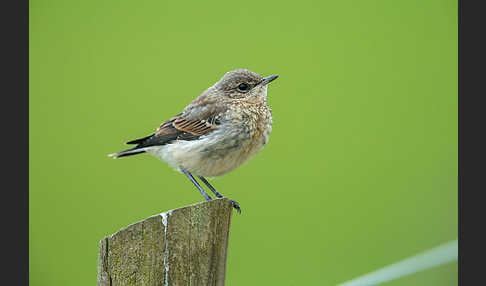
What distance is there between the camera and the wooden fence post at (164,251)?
96.6 inches

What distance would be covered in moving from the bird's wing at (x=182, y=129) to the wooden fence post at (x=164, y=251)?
1545mm

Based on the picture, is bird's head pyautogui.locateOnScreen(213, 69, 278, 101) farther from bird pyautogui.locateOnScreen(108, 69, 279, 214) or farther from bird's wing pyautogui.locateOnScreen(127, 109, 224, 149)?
bird's wing pyautogui.locateOnScreen(127, 109, 224, 149)

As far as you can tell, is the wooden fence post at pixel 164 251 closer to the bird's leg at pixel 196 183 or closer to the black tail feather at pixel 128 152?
the bird's leg at pixel 196 183

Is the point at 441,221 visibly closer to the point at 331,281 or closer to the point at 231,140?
the point at 331,281

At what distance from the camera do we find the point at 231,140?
3943mm

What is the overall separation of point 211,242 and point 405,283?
4.56 ft

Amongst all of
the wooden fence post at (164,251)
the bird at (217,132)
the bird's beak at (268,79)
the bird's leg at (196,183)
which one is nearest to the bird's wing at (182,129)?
the bird at (217,132)

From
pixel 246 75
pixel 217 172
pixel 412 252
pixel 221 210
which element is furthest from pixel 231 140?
pixel 412 252

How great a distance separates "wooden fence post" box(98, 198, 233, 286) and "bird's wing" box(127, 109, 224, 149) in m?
1.54

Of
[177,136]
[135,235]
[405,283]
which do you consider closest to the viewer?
[135,235]

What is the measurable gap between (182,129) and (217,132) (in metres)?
0.36

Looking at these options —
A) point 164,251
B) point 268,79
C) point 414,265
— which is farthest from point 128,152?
point 414,265

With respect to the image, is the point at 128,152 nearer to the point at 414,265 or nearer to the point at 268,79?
the point at 268,79

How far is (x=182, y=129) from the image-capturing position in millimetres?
4223
